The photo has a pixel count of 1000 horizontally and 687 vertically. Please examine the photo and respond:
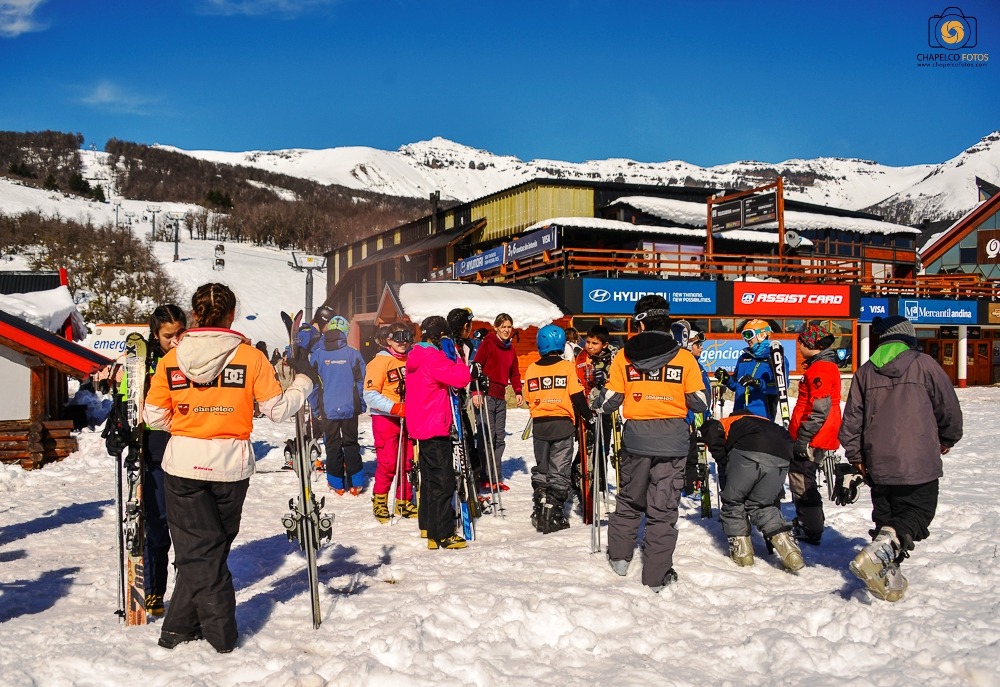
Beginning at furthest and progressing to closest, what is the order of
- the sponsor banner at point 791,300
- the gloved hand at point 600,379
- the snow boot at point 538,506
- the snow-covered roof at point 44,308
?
the sponsor banner at point 791,300, the snow-covered roof at point 44,308, the snow boot at point 538,506, the gloved hand at point 600,379

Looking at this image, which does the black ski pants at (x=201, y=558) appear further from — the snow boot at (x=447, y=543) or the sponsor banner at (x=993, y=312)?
the sponsor banner at (x=993, y=312)

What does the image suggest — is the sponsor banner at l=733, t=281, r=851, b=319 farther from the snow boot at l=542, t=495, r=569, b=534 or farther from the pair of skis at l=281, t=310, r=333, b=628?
the pair of skis at l=281, t=310, r=333, b=628

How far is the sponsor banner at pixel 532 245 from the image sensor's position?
73.2ft

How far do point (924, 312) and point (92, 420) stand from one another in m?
28.7

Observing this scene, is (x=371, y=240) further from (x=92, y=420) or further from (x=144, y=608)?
(x=144, y=608)

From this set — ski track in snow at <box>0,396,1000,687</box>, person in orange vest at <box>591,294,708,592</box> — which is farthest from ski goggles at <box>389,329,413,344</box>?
person in orange vest at <box>591,294,708,592</box>

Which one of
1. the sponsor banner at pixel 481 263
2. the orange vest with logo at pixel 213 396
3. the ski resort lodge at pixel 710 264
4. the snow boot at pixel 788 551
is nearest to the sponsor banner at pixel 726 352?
the ski resort lodge at pixel 710 264

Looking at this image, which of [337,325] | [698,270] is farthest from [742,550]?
[698,270]

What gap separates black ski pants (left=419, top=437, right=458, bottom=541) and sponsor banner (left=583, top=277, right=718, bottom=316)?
15.6 meters

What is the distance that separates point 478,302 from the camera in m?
19.7

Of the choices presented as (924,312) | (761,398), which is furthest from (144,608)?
(924,312)

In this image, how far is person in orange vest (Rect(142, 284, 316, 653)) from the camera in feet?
12.4

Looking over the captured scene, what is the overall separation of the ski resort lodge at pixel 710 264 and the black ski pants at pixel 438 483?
13.0 metres

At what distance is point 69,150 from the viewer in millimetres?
106812
